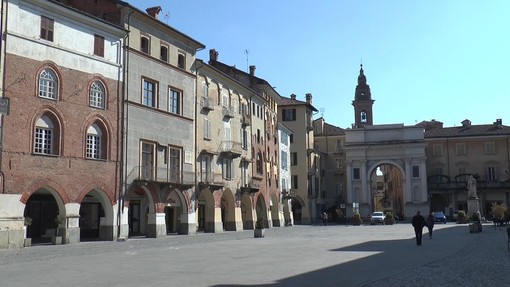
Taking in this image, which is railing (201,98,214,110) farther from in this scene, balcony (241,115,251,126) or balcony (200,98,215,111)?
balcony (241,115,251,126)

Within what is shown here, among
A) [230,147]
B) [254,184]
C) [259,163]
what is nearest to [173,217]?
[230,147]

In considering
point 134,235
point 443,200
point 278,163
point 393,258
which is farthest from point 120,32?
point 443,200

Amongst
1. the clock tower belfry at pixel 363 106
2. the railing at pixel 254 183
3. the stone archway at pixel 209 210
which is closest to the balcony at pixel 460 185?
the clock tower belfry at pixel 363 106

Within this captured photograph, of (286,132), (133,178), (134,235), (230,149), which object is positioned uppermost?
(286,132)

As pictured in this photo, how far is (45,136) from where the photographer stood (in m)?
29.8

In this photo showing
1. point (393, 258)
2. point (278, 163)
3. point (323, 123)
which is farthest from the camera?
point (323, 123)

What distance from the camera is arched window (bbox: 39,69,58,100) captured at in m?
29.5

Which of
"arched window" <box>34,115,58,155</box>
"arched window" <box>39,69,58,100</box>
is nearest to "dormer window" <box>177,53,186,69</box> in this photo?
"arched window" <box>39,69,58,100</box>

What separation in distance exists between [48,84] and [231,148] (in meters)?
19.7

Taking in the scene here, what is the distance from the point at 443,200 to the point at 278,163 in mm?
32487

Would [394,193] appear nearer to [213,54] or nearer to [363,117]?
[363,117]

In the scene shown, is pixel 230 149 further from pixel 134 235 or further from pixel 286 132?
pixel 286 132

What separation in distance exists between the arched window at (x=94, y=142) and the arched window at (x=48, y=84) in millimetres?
3235

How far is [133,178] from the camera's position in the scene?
35.2 m
